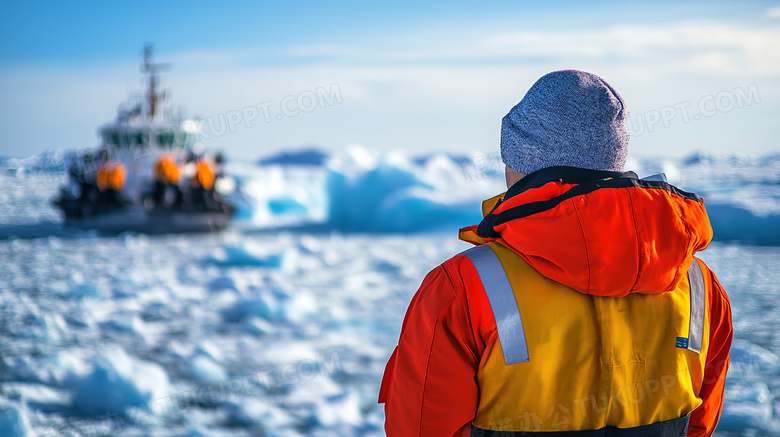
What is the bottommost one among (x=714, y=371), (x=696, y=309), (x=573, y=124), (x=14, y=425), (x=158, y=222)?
(x=14, y=425)

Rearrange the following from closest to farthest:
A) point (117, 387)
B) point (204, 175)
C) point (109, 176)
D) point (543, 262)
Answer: point (543, 262), point (117, 387), point (204, 175), point (109, 176)

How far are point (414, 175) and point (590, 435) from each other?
13541 mm

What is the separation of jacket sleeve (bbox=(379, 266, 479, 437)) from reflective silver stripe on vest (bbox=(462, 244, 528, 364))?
0.05 meters

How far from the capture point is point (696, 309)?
996 millimetres

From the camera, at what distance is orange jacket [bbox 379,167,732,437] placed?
85 cm

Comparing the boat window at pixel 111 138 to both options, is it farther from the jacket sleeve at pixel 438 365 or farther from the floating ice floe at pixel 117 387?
the jacket sleeve at pixel 438 365

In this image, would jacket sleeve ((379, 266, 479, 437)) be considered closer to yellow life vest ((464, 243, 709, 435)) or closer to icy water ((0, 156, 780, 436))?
yellow life vest ((464, 243, 709, 435))

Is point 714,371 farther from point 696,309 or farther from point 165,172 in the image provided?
point 165,172

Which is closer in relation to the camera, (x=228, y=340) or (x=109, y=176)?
(x=228, y=340)

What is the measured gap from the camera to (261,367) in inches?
155

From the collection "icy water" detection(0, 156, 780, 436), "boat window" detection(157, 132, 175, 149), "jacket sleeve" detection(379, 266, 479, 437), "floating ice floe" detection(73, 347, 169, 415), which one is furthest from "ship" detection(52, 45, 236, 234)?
"jacket sleeve" detection(379, 266, 479, 437)

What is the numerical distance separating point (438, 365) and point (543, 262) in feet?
0.76

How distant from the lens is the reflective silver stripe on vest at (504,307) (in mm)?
880

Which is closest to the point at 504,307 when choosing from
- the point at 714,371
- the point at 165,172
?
the point at 714,371
